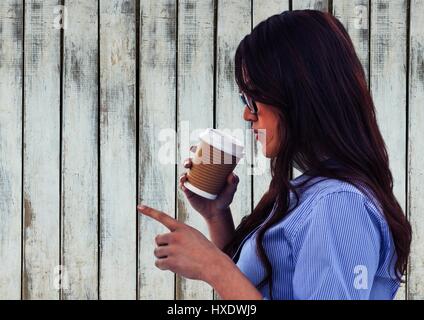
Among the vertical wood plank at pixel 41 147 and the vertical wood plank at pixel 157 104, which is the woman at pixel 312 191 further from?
the vertical wood plank at pixel 41 147

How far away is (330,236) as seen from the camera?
3.76 feet

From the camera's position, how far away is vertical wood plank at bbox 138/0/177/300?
8.89 feet

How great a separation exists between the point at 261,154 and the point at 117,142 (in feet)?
1.75

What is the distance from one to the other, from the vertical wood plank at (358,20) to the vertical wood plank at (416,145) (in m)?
0.17

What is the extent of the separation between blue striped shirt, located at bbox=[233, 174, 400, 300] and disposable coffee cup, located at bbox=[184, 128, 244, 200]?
43 centimetres

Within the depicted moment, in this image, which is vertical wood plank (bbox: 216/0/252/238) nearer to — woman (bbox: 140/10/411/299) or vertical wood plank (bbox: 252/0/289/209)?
vertical wood plank (bbox: 252/0/289/209)

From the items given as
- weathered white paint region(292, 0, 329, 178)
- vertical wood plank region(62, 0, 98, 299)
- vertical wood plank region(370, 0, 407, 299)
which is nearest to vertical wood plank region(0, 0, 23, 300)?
vertical wood plank region(62, 0, 98, 299)

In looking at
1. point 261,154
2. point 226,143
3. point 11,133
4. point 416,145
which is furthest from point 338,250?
point 11,133

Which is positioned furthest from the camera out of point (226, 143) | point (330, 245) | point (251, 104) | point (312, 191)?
point (226, 143)

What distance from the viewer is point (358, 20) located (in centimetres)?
274

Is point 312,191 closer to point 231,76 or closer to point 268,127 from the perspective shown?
point 268,127

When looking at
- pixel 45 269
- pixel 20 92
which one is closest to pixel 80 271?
pixel 45 269

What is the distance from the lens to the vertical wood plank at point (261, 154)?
8.92 feet

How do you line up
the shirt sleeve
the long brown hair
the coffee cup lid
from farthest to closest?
the coffee cup lid
the long brown hair
the shirt sleeve
